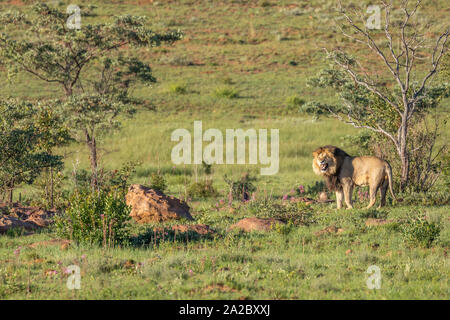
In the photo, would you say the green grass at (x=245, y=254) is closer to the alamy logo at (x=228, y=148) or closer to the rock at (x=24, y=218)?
the alamy logo at (x=228, y=148)

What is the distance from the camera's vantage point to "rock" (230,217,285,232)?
12.4 m

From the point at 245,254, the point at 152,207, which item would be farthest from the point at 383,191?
the point at 245,254

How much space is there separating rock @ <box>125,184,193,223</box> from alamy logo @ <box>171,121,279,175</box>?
1312 centimetres

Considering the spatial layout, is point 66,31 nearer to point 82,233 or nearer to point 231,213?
point 231,213

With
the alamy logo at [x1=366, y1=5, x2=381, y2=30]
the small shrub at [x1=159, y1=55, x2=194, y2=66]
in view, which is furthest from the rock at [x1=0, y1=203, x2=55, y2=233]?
the small shrub at [x1=159, y1=55, x2=194, y2=66]

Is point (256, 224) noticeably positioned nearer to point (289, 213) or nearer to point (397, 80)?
point (289, 213)

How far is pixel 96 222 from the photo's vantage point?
37.2 feet

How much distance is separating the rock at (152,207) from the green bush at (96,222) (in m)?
2.24

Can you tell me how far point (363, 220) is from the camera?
12.8 m

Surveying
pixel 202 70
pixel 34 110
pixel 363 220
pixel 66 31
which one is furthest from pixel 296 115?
pixel 363 220

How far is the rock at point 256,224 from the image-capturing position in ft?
40.6

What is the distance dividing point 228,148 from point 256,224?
19.1 meters

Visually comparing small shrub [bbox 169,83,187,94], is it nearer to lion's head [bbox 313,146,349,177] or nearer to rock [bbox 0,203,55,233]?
rock [bbox 0,203,55,233]
